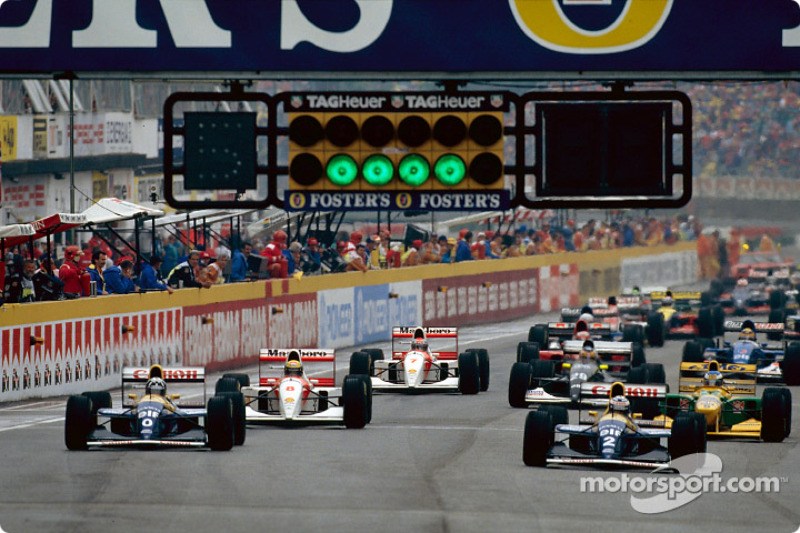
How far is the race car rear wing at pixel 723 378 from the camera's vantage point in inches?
861

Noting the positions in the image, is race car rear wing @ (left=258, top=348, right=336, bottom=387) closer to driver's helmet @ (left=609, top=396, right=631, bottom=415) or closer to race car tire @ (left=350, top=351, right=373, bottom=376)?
race car tire @ (left=350, top=351, right=373, bottom=376)

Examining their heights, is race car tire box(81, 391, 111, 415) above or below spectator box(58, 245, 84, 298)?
below

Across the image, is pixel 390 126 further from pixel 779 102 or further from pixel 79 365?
pixel 779 102

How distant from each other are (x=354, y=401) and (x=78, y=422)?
3.76m

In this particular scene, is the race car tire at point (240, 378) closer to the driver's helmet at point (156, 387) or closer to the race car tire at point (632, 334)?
the driver's helmet at point (156, 387)

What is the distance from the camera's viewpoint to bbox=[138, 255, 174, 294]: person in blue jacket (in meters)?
25.6

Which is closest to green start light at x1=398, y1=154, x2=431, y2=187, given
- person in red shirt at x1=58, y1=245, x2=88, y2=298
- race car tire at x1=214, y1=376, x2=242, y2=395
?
race car tire at x1=214, y1=376, x2=242, y2=395

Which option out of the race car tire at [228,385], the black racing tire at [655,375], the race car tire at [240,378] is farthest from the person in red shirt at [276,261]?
the race car tire at [228,385]

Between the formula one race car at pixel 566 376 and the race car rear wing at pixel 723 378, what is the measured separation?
399 mm

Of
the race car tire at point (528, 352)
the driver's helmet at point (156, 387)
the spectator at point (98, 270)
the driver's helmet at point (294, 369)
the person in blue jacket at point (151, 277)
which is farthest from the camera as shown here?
the person in blue jacket at point (151, 277)

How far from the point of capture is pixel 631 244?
49469mm

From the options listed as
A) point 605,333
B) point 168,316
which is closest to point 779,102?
point 605,333

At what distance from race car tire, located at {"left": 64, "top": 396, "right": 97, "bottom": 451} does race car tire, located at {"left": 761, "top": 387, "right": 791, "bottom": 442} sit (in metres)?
7.91

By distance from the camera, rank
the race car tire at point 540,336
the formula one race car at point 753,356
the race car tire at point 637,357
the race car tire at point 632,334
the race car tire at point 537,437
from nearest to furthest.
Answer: the race car tire at point 537,437 < the race car tire at point 637,357 < the formula one race car at point 753,356 < the race car tire at point 540,336 < the race car tire at point 632,334
